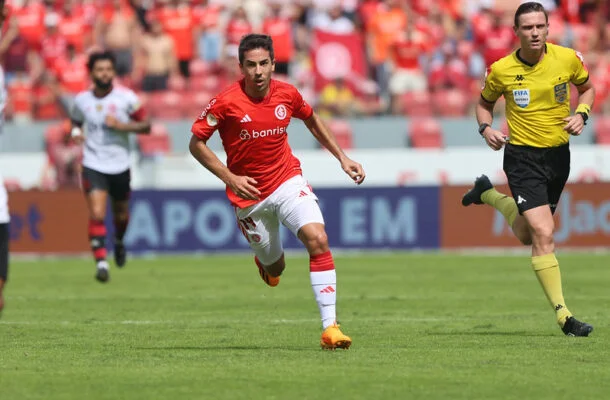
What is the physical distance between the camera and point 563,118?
1070 cm

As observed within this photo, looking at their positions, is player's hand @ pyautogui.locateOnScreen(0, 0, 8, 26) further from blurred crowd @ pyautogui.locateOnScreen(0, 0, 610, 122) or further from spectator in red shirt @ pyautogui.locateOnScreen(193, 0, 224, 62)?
spectator in red shirt @ pyautogui.locateOnScreen(193, 0, 224, 62)

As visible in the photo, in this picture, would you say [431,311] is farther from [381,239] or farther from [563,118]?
[381,239]

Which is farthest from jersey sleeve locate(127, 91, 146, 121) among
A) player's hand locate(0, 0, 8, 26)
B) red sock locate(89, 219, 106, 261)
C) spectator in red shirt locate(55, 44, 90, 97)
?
spectator in red shirt locate(55, 44, 90, 97)

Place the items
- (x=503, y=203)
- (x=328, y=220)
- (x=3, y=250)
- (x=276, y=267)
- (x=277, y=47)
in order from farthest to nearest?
(x=277, y=47), (x=328, y=220), (x=503, y=203), (x=276, y=267), (x=3, y=250)

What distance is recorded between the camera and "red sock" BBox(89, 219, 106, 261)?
16.9 metres

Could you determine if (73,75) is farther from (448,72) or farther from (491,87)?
(491,87)

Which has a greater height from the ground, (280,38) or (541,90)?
(280,38)

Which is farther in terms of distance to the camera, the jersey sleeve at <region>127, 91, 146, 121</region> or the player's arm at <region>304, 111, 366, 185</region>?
the jersey sleeve at <region>127, 91, 146, 121</region>

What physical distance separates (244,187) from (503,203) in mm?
3268

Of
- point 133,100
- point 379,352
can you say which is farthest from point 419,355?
point 133,100

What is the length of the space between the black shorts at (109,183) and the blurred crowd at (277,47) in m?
7.36

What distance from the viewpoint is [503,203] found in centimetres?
1205

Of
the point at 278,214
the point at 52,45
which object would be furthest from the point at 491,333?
the point at 52,45

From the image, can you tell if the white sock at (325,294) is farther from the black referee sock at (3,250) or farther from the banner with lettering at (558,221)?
the banner with lettering at (558,221)
